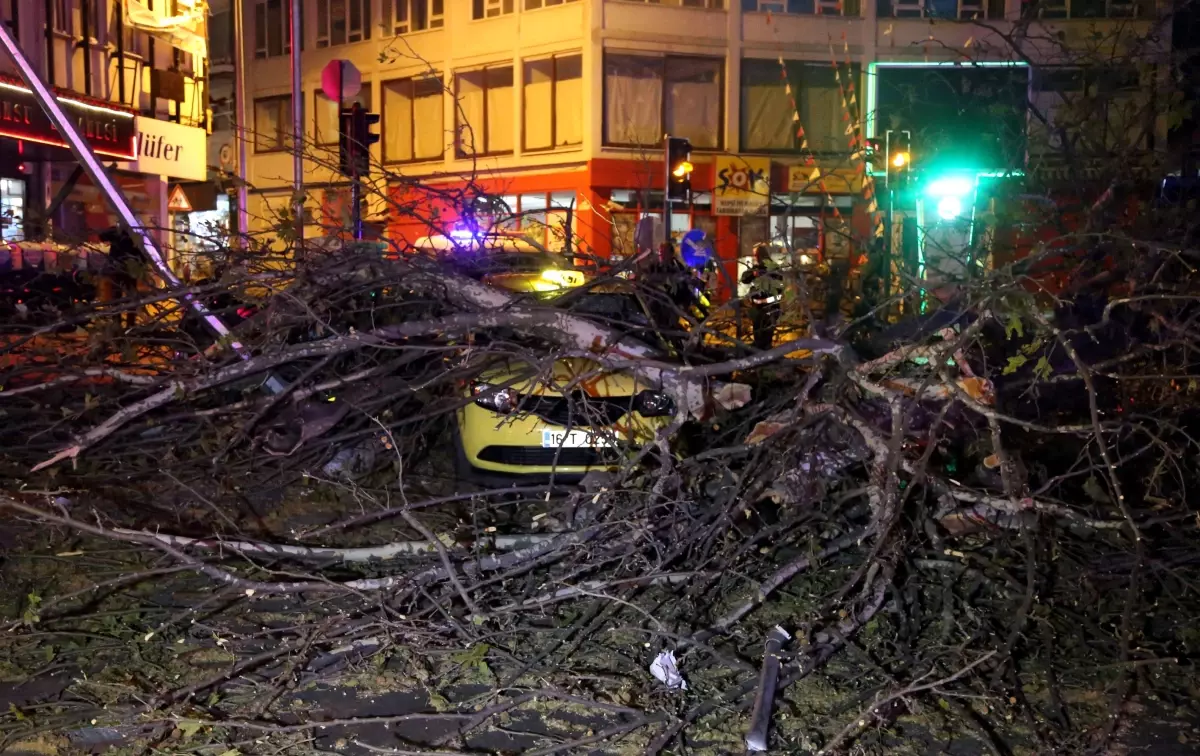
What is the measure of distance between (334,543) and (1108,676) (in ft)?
13.9

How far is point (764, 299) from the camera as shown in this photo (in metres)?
7.12

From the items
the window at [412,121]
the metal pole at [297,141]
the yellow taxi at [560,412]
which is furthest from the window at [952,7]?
the yellow taxi at [560,412]

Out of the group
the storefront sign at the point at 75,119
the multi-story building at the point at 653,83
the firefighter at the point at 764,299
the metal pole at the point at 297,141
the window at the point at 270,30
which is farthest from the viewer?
the window at the point at 270,30

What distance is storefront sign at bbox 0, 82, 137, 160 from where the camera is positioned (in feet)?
52.7

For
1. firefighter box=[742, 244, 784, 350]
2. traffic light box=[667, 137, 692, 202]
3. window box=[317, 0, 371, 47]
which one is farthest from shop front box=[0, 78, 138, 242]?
firefighter box=[742, 244, 784, 350]

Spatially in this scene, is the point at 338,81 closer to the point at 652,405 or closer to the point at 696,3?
the point at 652,405

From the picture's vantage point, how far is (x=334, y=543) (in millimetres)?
6484

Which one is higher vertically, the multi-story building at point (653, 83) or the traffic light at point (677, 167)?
the multi-story building at point (653, 83)

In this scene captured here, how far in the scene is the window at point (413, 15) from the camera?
29391mm

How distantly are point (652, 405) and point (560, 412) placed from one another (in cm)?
60

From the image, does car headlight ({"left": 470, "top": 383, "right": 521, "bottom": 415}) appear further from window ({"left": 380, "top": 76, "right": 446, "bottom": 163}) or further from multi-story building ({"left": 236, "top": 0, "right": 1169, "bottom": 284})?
window ({"left": 380, "top": 76, "right": 446, "bottom": 163})

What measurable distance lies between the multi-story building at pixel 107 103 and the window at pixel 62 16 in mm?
18

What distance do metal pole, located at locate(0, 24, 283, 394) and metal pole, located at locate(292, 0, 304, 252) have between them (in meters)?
0.79

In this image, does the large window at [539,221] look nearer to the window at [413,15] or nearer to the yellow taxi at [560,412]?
the yellow taxi at [560,412]
